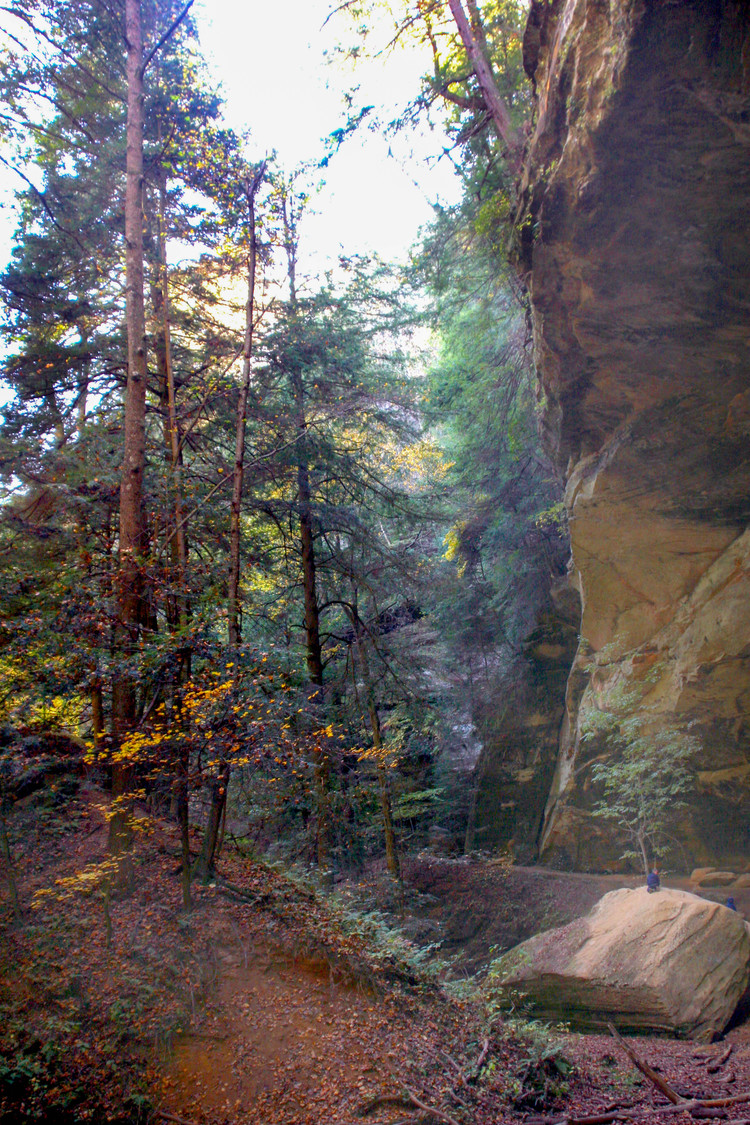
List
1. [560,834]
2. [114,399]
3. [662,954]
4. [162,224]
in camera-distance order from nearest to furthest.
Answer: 1. [662,954]
2. [162,224]
3. [114,399]
4. [560,834]

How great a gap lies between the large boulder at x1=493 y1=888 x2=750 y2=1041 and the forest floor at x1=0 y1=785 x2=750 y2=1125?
11.5 inches

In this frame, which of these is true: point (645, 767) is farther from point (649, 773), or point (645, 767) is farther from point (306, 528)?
point (306, 528)

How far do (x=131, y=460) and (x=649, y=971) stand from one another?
7876 mm

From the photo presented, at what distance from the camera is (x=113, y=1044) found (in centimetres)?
376

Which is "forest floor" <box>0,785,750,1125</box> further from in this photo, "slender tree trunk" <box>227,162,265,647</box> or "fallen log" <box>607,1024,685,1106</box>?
"slender tree trunk" <box>227,162,265,647</box>

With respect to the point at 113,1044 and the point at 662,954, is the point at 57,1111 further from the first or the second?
the point at 662,954

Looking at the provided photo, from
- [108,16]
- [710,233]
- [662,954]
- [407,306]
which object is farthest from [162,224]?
[662,954]

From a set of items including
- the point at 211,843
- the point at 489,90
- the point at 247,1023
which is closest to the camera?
the point at 247,1023

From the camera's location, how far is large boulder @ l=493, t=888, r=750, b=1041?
6.07 metres

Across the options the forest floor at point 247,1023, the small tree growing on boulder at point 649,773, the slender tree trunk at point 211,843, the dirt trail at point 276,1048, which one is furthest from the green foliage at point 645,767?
the slender tree trunk at point 211,843

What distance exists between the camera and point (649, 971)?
6340 mm

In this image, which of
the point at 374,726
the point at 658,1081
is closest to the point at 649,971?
the point at 658,1081

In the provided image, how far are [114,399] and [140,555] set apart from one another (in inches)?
175

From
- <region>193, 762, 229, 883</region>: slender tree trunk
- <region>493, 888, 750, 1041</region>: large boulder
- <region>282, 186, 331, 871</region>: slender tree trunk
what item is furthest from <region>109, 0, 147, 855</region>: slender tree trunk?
<region>493, 888, 750, 1041</region>: large boulder
